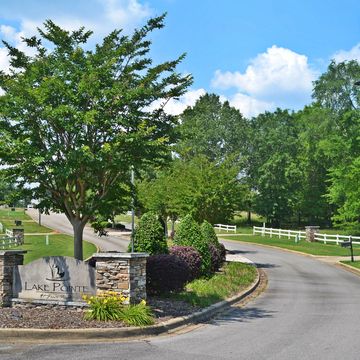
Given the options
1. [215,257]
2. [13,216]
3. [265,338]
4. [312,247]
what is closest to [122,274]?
[265,338]

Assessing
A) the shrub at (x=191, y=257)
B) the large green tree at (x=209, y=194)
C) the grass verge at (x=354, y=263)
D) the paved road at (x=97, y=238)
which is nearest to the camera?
the shrub at (x=191, y=257)

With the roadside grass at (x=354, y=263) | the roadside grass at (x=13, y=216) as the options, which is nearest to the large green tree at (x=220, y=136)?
the roadside grass at (x=13, y=216)

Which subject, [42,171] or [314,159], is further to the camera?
[314,159]

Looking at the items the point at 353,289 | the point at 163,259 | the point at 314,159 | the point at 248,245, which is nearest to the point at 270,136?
the point at 314,159

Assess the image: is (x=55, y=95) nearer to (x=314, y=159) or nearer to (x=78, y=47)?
(x=78, y=47)

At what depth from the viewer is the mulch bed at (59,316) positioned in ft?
37.9

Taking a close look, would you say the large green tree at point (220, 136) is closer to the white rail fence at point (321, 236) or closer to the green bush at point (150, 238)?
Answer: the white rail fence at point (321, 236)

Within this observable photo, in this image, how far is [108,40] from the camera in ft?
48.8

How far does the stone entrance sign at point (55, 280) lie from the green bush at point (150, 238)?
483cm

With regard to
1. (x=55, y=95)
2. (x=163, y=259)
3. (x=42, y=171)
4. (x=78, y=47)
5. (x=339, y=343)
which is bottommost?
(x=339, y=343)

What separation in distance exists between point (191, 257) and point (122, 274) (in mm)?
6818

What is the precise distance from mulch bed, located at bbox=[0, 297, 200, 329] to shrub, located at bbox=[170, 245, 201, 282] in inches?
160

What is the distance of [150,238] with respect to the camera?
59.5 ft

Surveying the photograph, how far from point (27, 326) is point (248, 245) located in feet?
112
